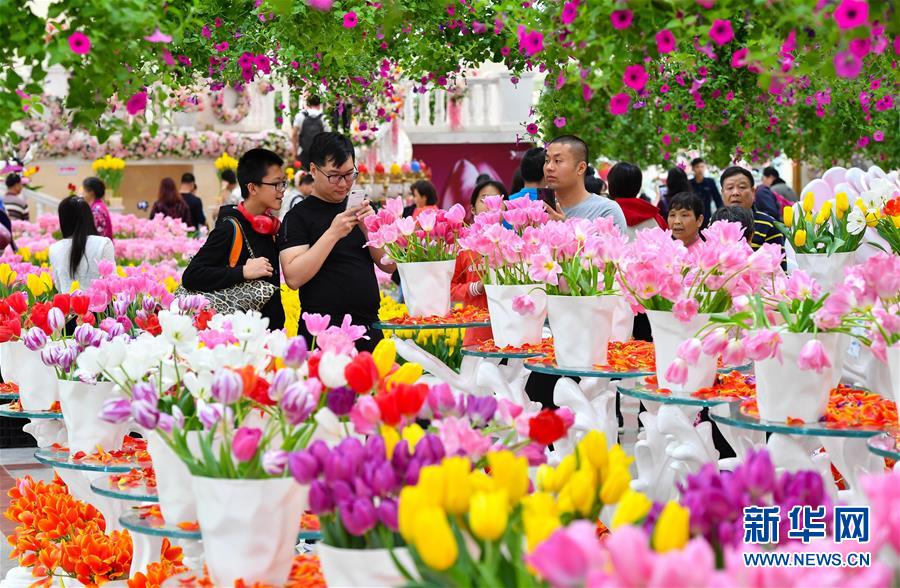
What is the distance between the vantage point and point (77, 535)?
15.6 ft

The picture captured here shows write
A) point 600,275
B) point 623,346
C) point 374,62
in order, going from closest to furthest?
point 600,275
point 623,346
point 374,62

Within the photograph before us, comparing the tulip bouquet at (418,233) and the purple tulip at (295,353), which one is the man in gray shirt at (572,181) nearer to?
the tulip bouquet at (418,233)

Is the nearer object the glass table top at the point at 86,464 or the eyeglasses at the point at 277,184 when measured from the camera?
the glass table top at the point at 86,464

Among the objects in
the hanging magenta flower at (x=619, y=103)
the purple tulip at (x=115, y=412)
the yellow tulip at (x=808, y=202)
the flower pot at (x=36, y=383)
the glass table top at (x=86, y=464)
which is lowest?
the glass table top at (x=86, y=464)

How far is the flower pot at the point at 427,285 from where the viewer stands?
523 cm

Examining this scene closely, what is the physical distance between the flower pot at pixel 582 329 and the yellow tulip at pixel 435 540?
2.48 metres

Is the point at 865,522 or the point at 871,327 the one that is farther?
the point at 871,327

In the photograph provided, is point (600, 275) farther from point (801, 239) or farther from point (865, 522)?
point (865, 522)

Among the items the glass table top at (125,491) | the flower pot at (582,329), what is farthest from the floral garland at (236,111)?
the glass table top at (125,491)

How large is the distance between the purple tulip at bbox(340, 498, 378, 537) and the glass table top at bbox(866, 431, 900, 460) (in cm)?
130

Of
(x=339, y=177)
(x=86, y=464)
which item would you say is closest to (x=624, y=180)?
(x=339, y=177)

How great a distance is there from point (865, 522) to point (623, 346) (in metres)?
2.24

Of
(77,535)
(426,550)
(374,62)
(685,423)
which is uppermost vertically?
(374,62)

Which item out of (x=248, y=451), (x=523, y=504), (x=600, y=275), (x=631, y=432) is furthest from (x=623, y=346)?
(x=523, y=504)
